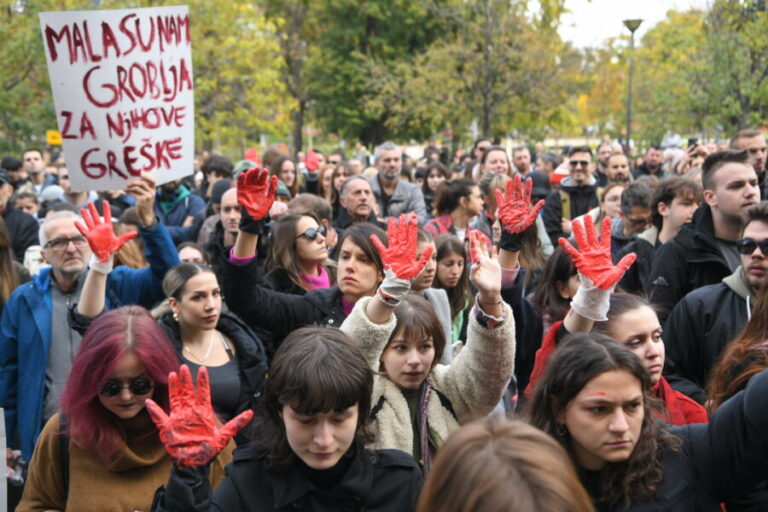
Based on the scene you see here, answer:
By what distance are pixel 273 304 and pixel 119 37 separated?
7.35 ft

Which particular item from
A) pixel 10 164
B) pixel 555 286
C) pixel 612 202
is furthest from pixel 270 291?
pixel 10 164

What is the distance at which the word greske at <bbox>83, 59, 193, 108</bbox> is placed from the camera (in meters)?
5.70

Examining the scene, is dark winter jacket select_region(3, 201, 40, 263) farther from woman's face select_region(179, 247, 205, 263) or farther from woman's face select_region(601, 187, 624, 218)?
woman's face select_region(601, 187, 624, 218)

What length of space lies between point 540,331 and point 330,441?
233 cm

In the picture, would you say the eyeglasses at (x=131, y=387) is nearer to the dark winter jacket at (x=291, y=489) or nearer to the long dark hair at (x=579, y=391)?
the dark winter jacket at (x=291, y=489)

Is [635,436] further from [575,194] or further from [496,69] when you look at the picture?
[496,69]

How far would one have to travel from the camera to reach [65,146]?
564cm

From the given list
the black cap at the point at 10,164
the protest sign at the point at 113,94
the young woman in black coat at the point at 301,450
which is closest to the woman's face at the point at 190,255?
the protest sign at the point at 113,94

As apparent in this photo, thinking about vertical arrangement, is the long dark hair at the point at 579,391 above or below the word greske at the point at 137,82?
below

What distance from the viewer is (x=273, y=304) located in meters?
4.67

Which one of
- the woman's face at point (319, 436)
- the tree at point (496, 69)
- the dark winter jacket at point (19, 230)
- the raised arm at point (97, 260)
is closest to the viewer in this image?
the woman's face at point (319, 436)

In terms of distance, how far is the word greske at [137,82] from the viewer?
570cm

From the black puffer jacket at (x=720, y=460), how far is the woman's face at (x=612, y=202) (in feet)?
17.4

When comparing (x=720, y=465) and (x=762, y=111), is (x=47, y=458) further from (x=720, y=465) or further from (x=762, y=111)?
(x=762, y=111)
